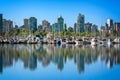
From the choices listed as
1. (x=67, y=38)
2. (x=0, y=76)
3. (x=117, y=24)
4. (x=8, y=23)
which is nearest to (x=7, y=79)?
(x=0, y=76)

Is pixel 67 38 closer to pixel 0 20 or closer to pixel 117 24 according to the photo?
pixel 0 20

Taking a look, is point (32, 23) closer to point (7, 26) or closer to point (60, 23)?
point (7, 26)

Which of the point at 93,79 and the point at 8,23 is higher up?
the point at 8,23

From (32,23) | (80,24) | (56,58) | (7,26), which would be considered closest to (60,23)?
(80,24)

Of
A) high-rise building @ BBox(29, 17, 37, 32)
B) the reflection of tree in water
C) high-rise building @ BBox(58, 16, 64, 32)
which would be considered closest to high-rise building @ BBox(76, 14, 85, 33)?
high-rise building @ BBox(58, 16, 64, 32)

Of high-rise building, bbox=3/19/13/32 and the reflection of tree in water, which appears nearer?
the reflection of tree in water

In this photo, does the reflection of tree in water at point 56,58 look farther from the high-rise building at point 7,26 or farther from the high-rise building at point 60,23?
the high-rise building at point 7,26

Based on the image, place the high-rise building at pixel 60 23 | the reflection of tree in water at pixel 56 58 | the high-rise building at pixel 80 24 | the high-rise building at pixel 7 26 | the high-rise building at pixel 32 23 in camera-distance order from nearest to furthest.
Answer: the reflection of tree in water at pixel 56 58, the high-rise building at pixel 60 23, the high-rise building at pixel 7 26, the high-rise building at pixel 80 24, the high-rise building at pixel 32 23

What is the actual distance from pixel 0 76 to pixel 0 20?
2938 inches

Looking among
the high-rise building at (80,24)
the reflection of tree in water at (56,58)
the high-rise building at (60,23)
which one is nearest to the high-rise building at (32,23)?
the high-rise building at (60,23)

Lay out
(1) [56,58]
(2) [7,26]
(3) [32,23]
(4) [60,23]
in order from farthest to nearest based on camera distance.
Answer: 1. (3) [32,23]
2. (2) [7,26]
3. (4) [60,23]
4. (1) [56,58]

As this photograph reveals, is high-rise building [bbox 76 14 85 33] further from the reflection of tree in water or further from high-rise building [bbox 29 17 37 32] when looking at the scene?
the reflection of tree in water

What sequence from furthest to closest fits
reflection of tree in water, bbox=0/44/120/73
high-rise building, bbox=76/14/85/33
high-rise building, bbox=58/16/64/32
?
1. high-rise building, bbox=76/14/85/33
2. high-rise building, bbox=58/16/64/32
3. reflection of tree in water, bbox=0/44/120/73

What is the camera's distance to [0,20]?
86.1 meters
